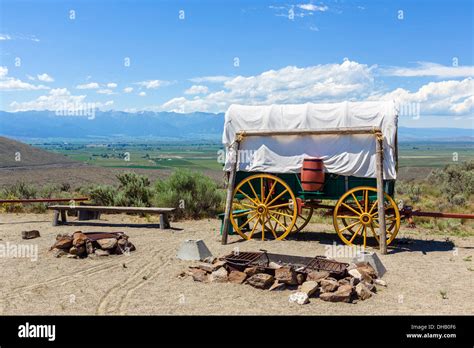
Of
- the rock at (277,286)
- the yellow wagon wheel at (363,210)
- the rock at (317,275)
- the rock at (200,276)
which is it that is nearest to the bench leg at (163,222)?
the yellow wagon wheel at (363,210)

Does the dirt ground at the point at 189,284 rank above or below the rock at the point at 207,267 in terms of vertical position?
below

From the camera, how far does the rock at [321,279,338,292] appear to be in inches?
273

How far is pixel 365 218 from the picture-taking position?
10.3m

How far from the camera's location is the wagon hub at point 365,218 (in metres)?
10.3

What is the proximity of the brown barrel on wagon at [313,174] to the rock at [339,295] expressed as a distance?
13.0 feet

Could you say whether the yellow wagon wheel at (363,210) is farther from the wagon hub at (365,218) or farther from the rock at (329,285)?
the rock at (329,285)

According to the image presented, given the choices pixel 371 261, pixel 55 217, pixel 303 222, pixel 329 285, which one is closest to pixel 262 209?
pixel 303 222

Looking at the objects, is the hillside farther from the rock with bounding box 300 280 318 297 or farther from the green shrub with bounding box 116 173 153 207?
the rock with bounding box 300 280 318 297

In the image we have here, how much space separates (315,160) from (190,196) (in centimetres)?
592

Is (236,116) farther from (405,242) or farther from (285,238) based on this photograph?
(405,242)

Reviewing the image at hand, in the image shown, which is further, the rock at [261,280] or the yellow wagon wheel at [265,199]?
the yellow wagon wheel at [265,199]

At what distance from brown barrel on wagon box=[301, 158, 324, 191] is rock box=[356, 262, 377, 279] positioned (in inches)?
110

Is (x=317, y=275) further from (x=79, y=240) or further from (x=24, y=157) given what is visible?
(x=24, y=157)
